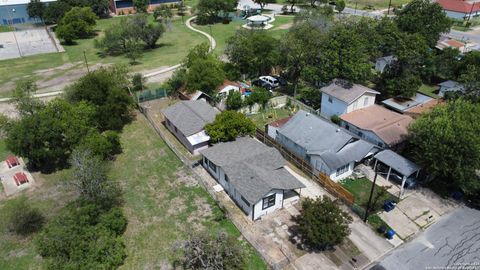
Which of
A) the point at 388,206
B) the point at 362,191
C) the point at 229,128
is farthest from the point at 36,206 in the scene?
the point at 388,206

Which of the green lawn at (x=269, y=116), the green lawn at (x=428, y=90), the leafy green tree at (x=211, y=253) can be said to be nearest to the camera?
the leafy green tree at (x=211, y=253)

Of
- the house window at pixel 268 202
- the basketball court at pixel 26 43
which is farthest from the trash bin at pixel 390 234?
the basketball court at pixel 26 43

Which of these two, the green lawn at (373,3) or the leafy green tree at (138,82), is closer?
the leafy green tree at (138,82)

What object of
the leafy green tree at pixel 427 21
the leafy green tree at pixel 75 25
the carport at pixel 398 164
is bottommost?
the carport at pixel 398 164

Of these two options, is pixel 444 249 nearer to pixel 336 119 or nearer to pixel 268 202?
pixel 268 202

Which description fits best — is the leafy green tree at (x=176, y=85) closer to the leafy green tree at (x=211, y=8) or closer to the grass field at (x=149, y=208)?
the grass field at (x=149, y=208)

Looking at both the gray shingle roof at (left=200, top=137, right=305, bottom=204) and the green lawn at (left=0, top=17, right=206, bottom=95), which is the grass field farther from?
the green lawn at (left=0, top=17, right=206, bottom=95)

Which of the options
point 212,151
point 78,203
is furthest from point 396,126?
point 78,203
